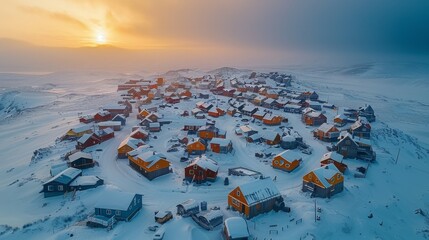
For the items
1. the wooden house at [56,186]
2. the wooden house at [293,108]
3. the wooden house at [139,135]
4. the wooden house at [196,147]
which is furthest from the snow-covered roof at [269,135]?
the wooden house at [56,186]

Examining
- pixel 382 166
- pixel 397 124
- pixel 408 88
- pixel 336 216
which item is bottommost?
pixel 408 88

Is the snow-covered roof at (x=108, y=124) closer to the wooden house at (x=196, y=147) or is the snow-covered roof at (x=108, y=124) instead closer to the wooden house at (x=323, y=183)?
the wooden house at (x=196, y=147)

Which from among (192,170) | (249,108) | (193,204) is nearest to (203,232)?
(193,204)

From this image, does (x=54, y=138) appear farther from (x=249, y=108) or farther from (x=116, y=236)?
(x=249, y=108)

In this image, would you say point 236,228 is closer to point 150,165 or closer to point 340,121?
point 150,165

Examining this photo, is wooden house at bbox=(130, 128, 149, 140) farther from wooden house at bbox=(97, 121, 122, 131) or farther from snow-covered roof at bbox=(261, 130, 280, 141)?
snow-covered roof at bbox=(261, 130, 280, 141)
